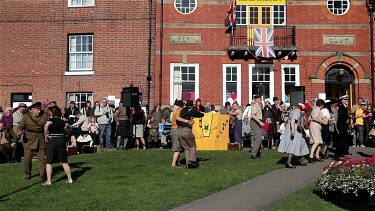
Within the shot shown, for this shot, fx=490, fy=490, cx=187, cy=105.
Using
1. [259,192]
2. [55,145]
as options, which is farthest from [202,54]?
[259,192]

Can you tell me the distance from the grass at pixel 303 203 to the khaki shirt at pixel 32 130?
6.36 m

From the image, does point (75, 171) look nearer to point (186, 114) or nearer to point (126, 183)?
point (126, 183)

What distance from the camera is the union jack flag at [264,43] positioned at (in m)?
23.9

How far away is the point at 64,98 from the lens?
2502cm

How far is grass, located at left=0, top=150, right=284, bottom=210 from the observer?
9.64 meters

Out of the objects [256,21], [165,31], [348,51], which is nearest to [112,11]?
[165,31]

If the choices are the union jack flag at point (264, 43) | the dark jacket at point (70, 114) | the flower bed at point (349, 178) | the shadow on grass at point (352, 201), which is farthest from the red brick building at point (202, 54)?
the shadow on grass at point (352, 201)

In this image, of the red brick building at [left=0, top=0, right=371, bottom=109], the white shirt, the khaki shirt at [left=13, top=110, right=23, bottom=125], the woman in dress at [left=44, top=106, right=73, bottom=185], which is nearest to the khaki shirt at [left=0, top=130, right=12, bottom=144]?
the khaki shirt at [left=13, top=110, right=23, bottom=125]

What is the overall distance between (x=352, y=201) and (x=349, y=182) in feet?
1.18

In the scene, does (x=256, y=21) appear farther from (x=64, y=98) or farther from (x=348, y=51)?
(x=64, y=98)

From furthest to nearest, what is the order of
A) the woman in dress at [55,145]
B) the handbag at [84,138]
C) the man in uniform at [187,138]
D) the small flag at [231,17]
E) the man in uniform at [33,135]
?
1. the small flag at [231,17]
2. the handbag at [84,138]
3. the man in uniform at [187,138]
4. the man in uniform at [33,135]
5. the woman in dress at [55,145]

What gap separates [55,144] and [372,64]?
17.8 meters

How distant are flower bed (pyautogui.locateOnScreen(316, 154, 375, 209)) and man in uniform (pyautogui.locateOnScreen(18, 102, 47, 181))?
6.82m

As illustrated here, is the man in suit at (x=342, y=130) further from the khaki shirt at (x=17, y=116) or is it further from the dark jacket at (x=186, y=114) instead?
the khaki shirt at (x=17, y=116)
